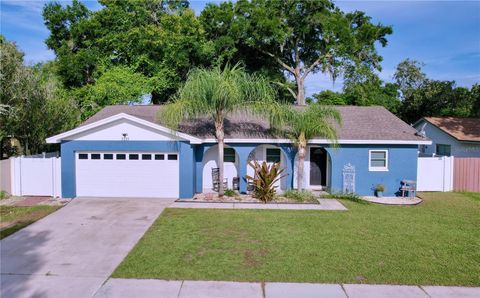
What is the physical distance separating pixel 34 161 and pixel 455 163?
18749 millimetres

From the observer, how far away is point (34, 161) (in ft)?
48.0

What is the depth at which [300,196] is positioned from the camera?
14.1 meters

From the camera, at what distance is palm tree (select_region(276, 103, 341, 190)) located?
573 inches

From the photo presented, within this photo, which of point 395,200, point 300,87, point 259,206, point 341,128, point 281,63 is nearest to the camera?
point 259,206

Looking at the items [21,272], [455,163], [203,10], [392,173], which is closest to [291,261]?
[21,272]

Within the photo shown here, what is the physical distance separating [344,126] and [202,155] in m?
6.84

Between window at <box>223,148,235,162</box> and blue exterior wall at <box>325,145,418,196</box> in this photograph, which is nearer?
blue exterior wall at <box>325,145,418,196</box>

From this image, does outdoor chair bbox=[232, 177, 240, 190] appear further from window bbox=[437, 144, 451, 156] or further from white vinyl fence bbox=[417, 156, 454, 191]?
window bbox=[437, 144, 451, 156]

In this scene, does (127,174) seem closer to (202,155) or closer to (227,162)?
(202,155)

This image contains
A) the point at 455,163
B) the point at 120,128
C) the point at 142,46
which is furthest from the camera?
the point at 142,46

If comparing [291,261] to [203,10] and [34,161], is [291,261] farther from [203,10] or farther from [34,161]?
[203,10]

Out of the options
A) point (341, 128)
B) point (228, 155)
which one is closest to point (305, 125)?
point (341, 128)

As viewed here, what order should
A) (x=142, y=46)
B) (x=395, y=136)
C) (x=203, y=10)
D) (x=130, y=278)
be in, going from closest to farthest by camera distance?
(x=130, y=278) → (x=395, y=136) → (x=142, y=46) → (x=203, y=10)

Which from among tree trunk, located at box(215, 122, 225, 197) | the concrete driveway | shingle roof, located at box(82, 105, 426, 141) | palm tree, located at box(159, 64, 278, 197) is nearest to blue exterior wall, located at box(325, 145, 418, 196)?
shingle roof, located at box(82, 105, 426, 141)
